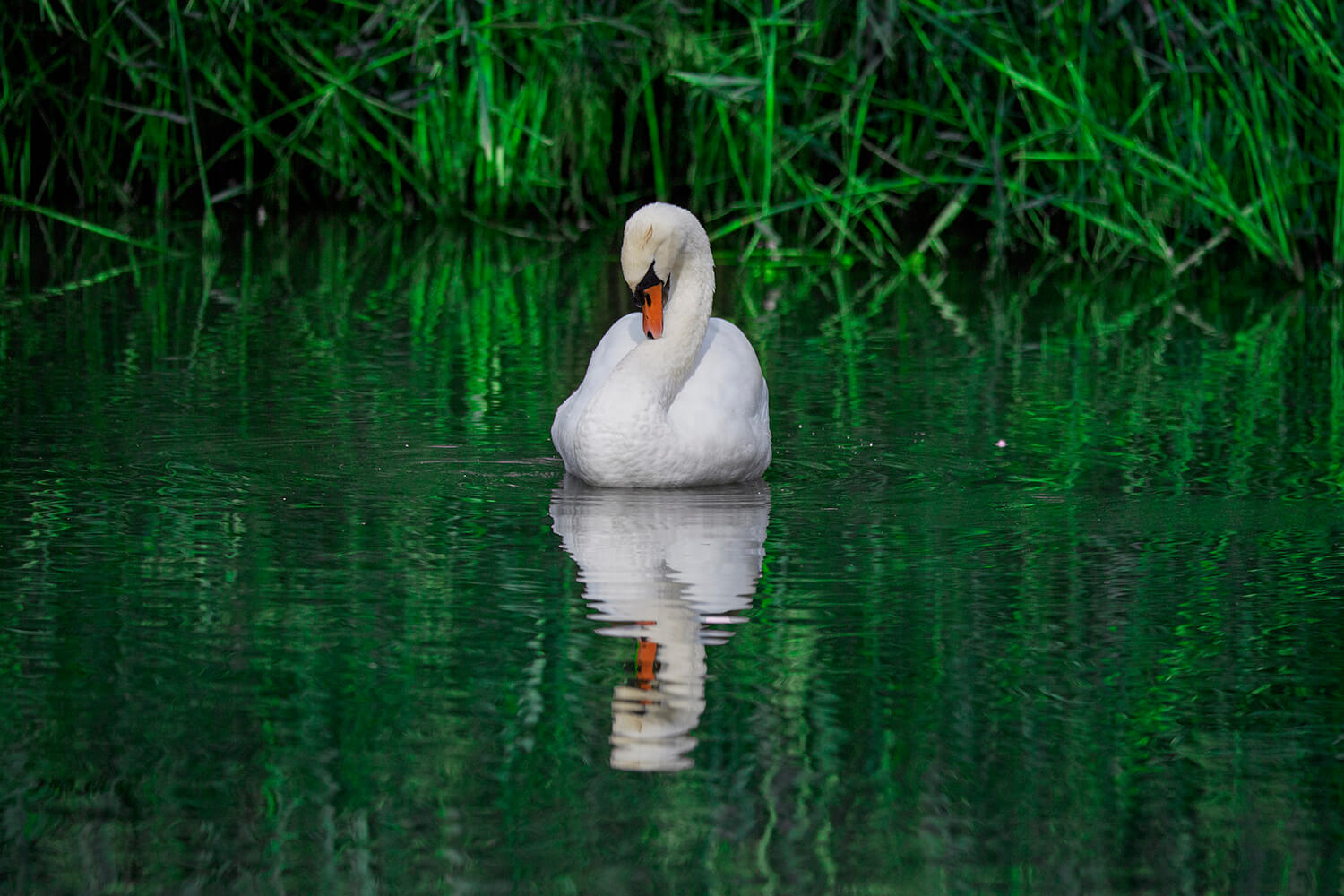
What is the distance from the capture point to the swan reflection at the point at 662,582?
3.90 m

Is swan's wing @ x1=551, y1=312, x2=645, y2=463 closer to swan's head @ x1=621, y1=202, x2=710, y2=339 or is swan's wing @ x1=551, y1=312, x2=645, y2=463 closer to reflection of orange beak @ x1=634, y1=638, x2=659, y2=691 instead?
swan's head @ x1=621, y1=202, x2=710, y2=339

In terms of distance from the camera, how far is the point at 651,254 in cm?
Answer: 613

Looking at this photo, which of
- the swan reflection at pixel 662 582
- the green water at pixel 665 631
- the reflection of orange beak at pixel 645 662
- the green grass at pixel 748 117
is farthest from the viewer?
the green grass at pixel 748 117

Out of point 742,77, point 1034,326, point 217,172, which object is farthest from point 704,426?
point 217,172

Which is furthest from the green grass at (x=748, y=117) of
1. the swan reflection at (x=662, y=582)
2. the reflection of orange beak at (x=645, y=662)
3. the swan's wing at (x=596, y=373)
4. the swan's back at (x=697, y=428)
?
the reflection of orange beak at (x=645, y=662)

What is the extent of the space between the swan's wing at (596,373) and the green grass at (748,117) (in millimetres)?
3354

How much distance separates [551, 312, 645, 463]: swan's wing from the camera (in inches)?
240

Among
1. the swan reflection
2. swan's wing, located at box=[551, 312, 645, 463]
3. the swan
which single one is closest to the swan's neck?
the swan

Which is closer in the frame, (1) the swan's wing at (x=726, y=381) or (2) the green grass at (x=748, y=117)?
(1) the swan's wing at (x=726, y=381)

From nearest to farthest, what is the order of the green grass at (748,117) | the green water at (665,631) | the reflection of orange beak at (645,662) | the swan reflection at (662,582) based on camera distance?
1. the green water at (665,631)
2. the swan reflection at (662,582)
3. the reflection of orange beak at (645,662)
4. the green grass at (748,117)

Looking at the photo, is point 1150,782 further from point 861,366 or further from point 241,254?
point 241,254

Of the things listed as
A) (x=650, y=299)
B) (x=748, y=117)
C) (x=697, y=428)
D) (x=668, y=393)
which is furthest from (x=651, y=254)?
(x=748, y=117)

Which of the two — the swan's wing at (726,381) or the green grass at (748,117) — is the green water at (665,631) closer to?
the swan's wing at (726,381)

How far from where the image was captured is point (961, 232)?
43.9ft
